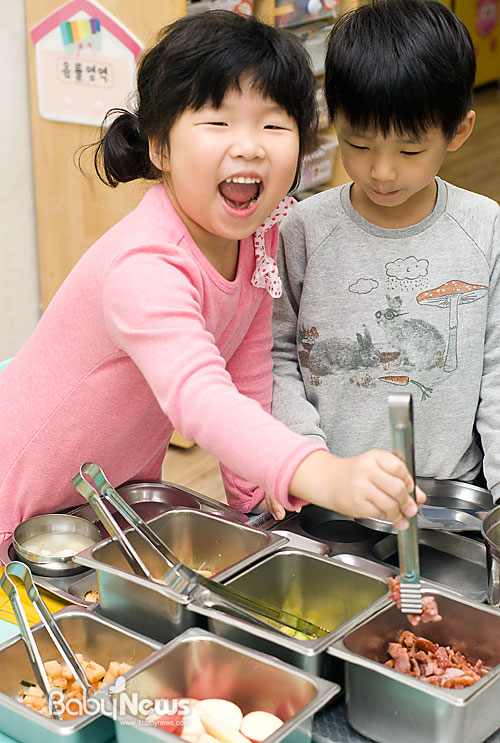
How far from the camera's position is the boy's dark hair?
1.12m

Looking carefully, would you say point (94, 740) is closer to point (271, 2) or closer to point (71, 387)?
point (71, 387)

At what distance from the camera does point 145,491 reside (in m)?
1.27

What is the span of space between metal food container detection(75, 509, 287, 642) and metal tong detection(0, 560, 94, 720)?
0.07 metres

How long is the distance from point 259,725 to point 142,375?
0.45m

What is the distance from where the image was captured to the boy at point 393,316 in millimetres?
1284

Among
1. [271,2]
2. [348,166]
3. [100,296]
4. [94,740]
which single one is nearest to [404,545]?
[94,740]

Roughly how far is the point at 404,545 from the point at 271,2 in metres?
2.33

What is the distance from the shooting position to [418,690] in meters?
0.80

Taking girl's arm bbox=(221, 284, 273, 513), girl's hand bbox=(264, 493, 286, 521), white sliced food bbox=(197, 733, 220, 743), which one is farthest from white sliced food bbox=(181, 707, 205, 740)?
girl's arm bbox=(221, 284, 273, 513)

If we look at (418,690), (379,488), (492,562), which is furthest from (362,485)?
(492,562)

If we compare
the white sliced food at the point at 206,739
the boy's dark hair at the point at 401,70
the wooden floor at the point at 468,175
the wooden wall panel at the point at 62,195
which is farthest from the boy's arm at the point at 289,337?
the wooden wall panel at the point at 62,195

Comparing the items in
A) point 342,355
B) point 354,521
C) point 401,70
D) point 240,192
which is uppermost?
point 401,70

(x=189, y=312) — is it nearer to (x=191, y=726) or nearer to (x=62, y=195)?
(x=191, y=726)

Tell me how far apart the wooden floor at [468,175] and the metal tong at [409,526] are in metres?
1.77
